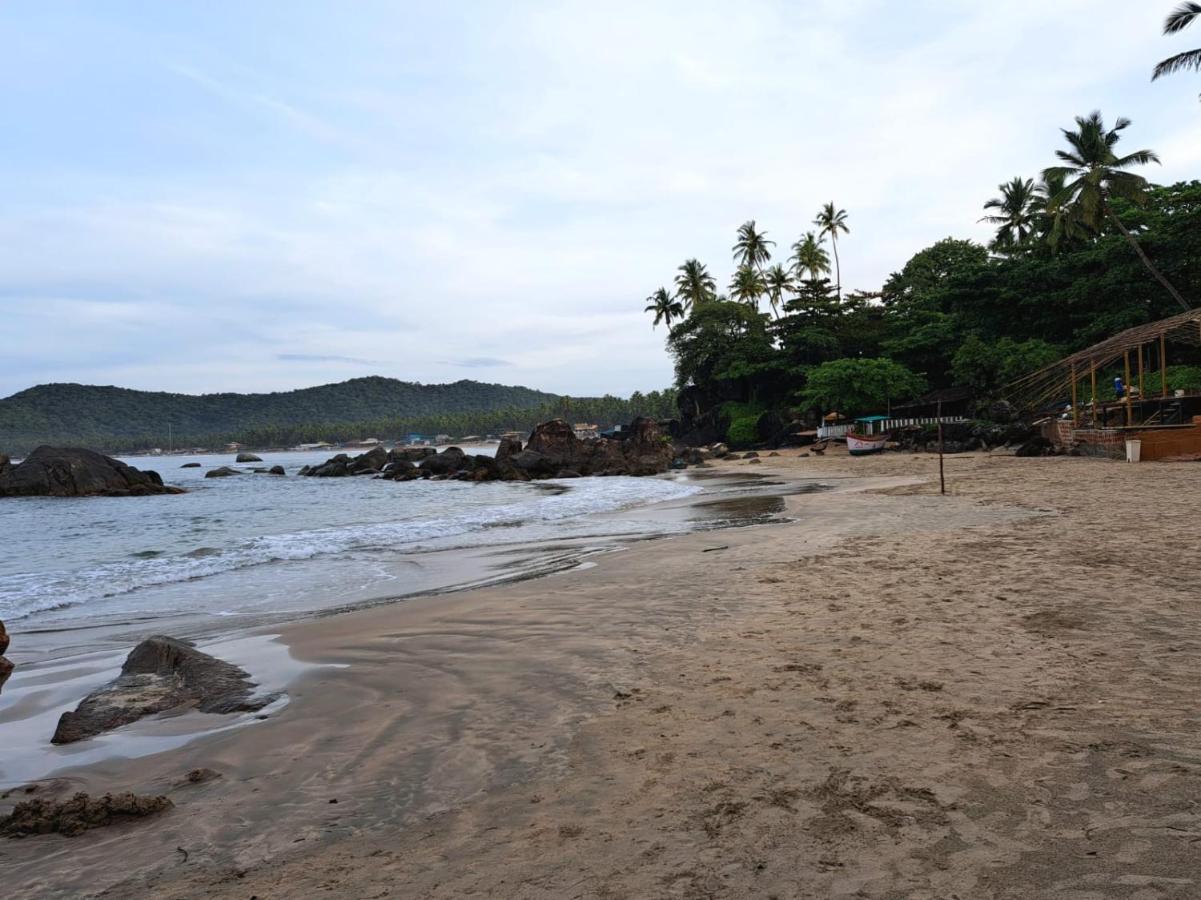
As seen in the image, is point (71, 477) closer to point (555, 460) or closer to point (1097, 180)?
point (555, 460)

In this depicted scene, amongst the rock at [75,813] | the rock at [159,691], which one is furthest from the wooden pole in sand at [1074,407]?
the rock at [75,813]

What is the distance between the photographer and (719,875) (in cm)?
260

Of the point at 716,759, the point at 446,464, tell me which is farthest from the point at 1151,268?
the point at 716,759

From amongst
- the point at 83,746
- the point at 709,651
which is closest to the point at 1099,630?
the point at 709,651

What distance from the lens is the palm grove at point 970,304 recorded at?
115 feet

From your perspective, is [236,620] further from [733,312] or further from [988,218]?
[988,218]

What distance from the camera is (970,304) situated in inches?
1766

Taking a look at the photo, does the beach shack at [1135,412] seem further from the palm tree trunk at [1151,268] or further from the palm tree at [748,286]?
the palm tree at [748,286]

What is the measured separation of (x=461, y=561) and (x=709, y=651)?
6.97m

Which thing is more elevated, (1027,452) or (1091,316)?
(1091,316)

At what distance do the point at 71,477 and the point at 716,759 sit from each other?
1495 inches

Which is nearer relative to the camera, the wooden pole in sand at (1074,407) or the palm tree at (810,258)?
the wooden pole in sand at (1074,407)

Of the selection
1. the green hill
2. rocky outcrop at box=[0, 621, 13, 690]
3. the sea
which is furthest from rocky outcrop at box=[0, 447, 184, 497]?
the green hill

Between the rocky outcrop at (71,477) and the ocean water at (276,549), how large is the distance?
631cm
